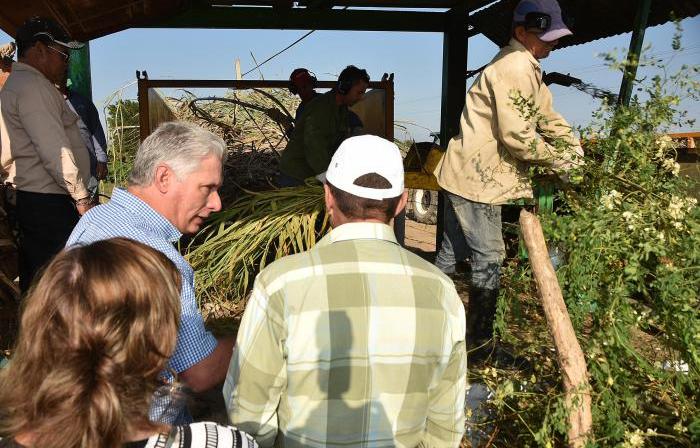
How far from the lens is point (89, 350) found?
1.03 metres

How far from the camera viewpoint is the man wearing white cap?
1510 mm

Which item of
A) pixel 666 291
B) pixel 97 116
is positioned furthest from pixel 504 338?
pixel 97 116

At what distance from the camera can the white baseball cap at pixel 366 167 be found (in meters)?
1.58

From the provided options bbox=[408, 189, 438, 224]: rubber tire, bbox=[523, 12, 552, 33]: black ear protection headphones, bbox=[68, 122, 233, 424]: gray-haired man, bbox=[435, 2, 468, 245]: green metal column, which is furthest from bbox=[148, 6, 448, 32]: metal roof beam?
bbox=[408, 189, 438, 224]: rubber tire

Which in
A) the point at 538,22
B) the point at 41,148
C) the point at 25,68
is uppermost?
the point at 538,22

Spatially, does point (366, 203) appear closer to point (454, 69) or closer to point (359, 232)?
point (359, 232)

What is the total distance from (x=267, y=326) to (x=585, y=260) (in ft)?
4.40

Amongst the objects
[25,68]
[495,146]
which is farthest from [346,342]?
[25,68]

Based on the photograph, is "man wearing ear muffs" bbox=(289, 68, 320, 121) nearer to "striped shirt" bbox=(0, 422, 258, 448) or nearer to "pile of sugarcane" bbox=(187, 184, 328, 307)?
"pile of sugarcane" bbox=(187, 184, 328, 307)

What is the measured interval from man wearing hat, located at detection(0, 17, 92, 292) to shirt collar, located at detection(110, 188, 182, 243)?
64.1 inches

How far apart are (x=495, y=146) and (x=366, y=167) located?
199 centimetres

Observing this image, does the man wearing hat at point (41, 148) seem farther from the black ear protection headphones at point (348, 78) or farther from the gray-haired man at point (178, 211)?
the black ear protection headphones at point (348, 78)

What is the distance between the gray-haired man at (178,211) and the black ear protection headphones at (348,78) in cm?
310

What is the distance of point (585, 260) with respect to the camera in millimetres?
2344
